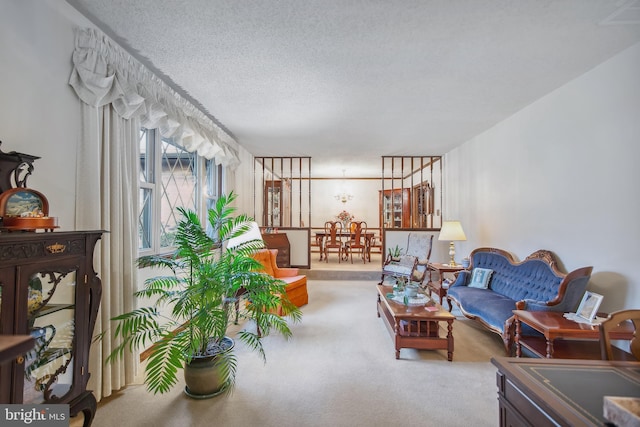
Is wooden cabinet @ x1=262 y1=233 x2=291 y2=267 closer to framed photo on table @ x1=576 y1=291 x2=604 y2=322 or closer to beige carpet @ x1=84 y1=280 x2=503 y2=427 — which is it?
beige carpet @ x1=84 y1=280 x2=503 y2=427

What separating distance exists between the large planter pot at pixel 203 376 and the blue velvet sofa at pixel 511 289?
2453mm

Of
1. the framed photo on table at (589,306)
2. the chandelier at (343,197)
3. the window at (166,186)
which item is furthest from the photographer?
the chandelier at (343,197)

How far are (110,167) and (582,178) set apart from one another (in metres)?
4.04

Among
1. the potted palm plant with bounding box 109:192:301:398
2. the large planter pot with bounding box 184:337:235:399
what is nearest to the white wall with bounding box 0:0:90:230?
the potted palm plant with bounding box 109:192:301:398

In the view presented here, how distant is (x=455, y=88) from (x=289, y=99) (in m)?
1.77

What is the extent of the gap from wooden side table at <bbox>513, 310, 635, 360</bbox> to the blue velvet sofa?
12 centimetres

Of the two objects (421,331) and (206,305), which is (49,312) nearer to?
(206,305)

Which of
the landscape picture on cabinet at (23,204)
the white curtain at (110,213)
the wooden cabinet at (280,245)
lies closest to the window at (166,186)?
the white curtain at (110,213)

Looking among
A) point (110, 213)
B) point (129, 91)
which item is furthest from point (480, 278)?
point (129, 91)

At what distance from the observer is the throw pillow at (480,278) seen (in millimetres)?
3621

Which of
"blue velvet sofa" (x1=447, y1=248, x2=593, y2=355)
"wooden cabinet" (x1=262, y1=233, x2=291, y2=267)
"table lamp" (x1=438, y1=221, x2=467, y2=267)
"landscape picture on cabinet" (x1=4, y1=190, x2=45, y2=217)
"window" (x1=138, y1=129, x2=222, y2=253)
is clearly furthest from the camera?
"wooden cabinet" (x1=262, y1=233, x2=291, y2=267)

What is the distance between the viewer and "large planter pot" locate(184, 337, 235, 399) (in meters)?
2.02

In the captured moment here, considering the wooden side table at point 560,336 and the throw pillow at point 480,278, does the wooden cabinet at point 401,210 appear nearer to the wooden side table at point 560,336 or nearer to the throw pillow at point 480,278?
the throw pillow at point 480,278

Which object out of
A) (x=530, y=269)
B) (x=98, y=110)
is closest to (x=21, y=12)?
(x=98, y=110)
